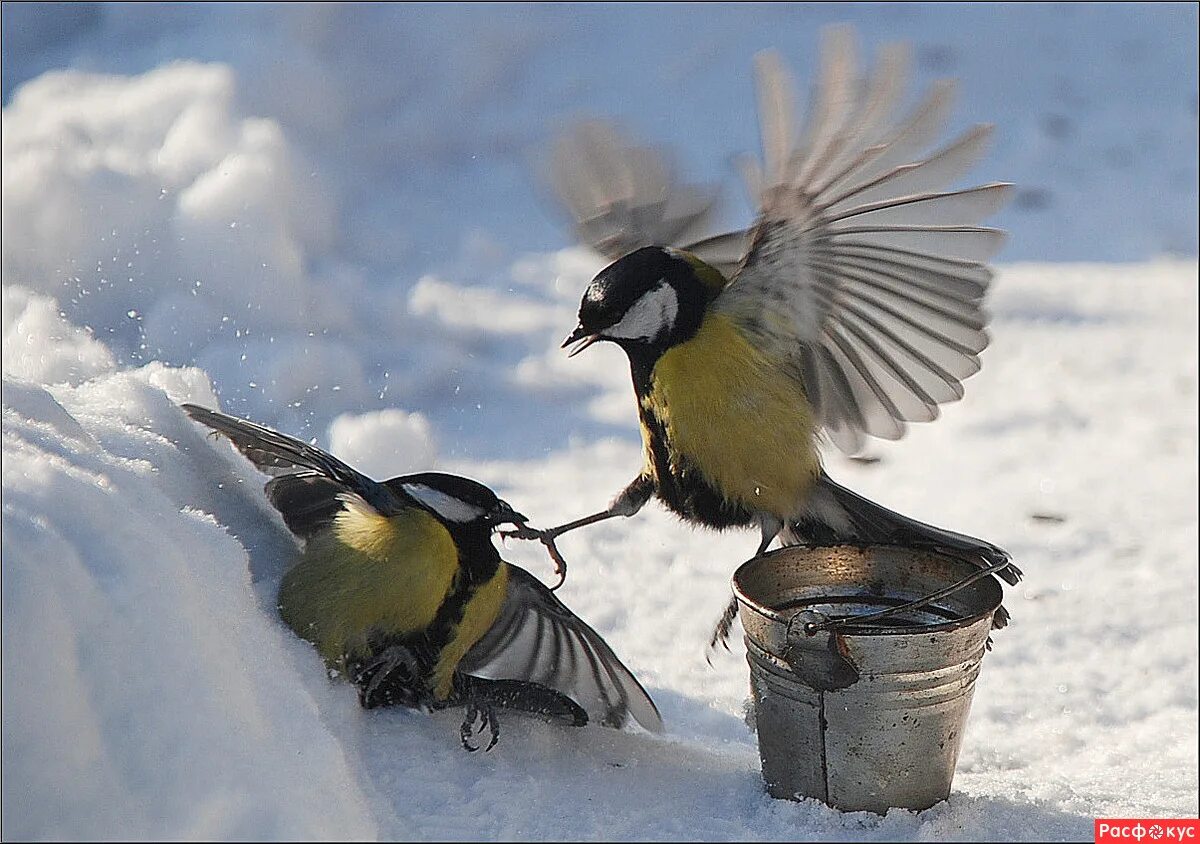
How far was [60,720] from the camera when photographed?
126 centimetres

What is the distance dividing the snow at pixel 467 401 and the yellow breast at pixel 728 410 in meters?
0.45

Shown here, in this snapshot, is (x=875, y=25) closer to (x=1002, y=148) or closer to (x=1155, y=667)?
(x=1002, y=148)

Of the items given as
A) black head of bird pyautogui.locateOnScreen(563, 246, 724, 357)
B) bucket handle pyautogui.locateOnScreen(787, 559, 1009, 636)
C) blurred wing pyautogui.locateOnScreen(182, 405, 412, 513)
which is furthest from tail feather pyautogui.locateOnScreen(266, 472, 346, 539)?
bucket handle pyautogui.locateOnScreen(787, 559, 1009, 636)

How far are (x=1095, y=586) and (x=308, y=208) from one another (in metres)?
2.76

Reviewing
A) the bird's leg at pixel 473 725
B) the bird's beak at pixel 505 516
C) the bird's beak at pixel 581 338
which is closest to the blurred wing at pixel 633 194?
the bird's beak at pixel 581 338

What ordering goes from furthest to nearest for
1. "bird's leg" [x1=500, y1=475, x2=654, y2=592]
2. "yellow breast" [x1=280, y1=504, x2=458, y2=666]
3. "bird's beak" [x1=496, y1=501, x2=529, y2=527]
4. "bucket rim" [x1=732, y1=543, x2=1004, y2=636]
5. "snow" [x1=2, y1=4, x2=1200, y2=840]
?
"bird's leg" [x1=500, y1=475, x2=654, y2=592] < "bird's beak" [x1=496, y1=501, x2=529, y2=527] < "yellow breast" [x1=280, y1=504, x2=458, y2=666] < "bucket rim" [x1=732, y1=543, x2=1004, y2=636] < "snow" [x1=2, y1=4, x2=1200, y2=840]

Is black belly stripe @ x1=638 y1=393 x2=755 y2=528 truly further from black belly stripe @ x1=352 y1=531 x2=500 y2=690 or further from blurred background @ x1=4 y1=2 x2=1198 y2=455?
blurred background @ x1=4 y1=2 x2=1198 y2=455

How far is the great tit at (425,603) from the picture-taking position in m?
1.85

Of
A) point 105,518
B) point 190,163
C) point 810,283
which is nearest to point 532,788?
point 105,518

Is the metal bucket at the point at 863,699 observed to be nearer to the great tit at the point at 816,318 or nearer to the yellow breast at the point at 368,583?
the great tit at the point at 816,318

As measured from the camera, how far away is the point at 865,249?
196 centimetres

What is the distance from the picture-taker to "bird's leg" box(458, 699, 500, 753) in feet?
6.10

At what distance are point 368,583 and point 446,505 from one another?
168 mm

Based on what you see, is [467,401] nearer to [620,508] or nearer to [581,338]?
[620,508]
